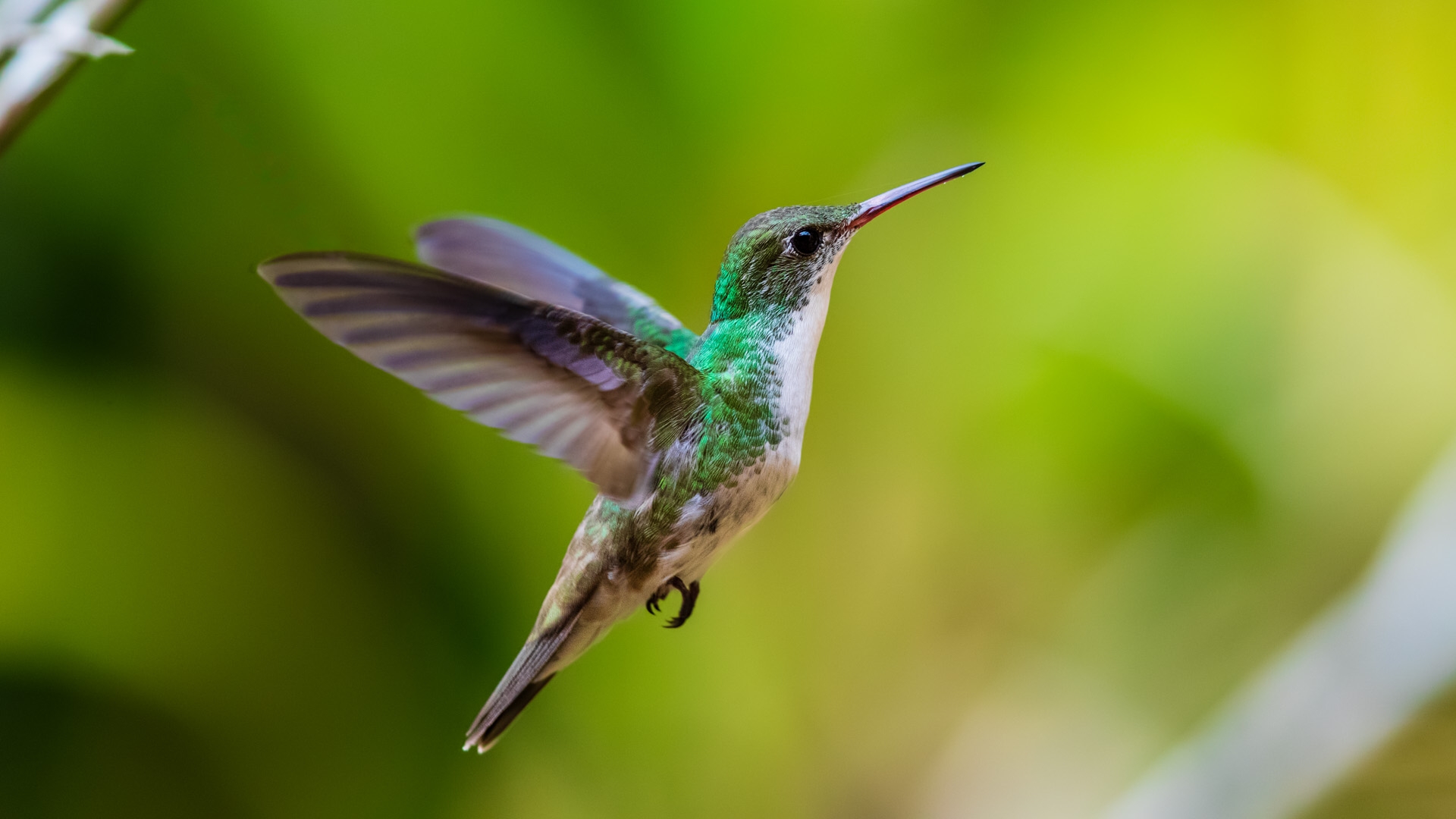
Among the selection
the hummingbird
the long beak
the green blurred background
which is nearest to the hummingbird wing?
the hummingbird

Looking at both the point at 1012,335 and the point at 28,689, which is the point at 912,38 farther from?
the point at 28,689

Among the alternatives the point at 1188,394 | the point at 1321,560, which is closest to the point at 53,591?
the point at 1188,394

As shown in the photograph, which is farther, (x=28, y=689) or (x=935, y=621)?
(x=935, y=621)

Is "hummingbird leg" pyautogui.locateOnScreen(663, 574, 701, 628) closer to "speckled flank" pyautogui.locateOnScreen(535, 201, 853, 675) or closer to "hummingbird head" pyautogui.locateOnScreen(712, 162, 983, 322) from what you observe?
"speckled flank" pyautogui.locateOnScreen(535, 201, 853, 675)

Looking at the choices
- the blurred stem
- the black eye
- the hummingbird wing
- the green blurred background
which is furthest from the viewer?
the green blurred background

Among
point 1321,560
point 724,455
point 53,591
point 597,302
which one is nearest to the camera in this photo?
point 724,455

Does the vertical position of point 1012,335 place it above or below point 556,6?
below
